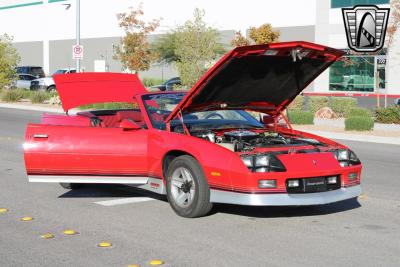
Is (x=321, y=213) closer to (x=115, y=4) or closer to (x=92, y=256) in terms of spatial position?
(x=92, y=256)

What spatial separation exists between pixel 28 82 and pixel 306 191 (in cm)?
4094

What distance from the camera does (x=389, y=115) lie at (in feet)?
69.0

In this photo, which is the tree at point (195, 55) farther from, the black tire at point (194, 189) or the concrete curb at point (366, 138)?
the black tire at point (194, 189)

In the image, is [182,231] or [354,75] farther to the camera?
[354,75]

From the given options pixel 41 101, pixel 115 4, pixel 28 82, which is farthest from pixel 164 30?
pixel 41 101

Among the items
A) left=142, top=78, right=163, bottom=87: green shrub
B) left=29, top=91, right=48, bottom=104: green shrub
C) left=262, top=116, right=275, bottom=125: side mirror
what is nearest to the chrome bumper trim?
left=262, top=116, right=275, bottom=125: side mirror

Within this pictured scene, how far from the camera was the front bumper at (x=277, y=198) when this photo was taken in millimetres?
6848

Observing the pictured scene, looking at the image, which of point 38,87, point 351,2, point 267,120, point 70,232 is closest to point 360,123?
point 267,120

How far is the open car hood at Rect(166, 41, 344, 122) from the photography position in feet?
24.2

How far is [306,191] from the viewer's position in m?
7.02

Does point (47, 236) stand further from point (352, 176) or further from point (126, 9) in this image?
point (126, 9)

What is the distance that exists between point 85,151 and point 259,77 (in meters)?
2.30

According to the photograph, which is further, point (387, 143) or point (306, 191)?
point (387, 143)

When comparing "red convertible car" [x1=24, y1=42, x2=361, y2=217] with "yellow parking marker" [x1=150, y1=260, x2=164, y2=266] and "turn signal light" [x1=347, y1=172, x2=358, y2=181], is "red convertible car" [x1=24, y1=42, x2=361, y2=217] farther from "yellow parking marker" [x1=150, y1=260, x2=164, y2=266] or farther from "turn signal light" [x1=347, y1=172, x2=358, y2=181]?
"yellow parking marker" [x1=150, y1=260, x2=164, y2=266]
